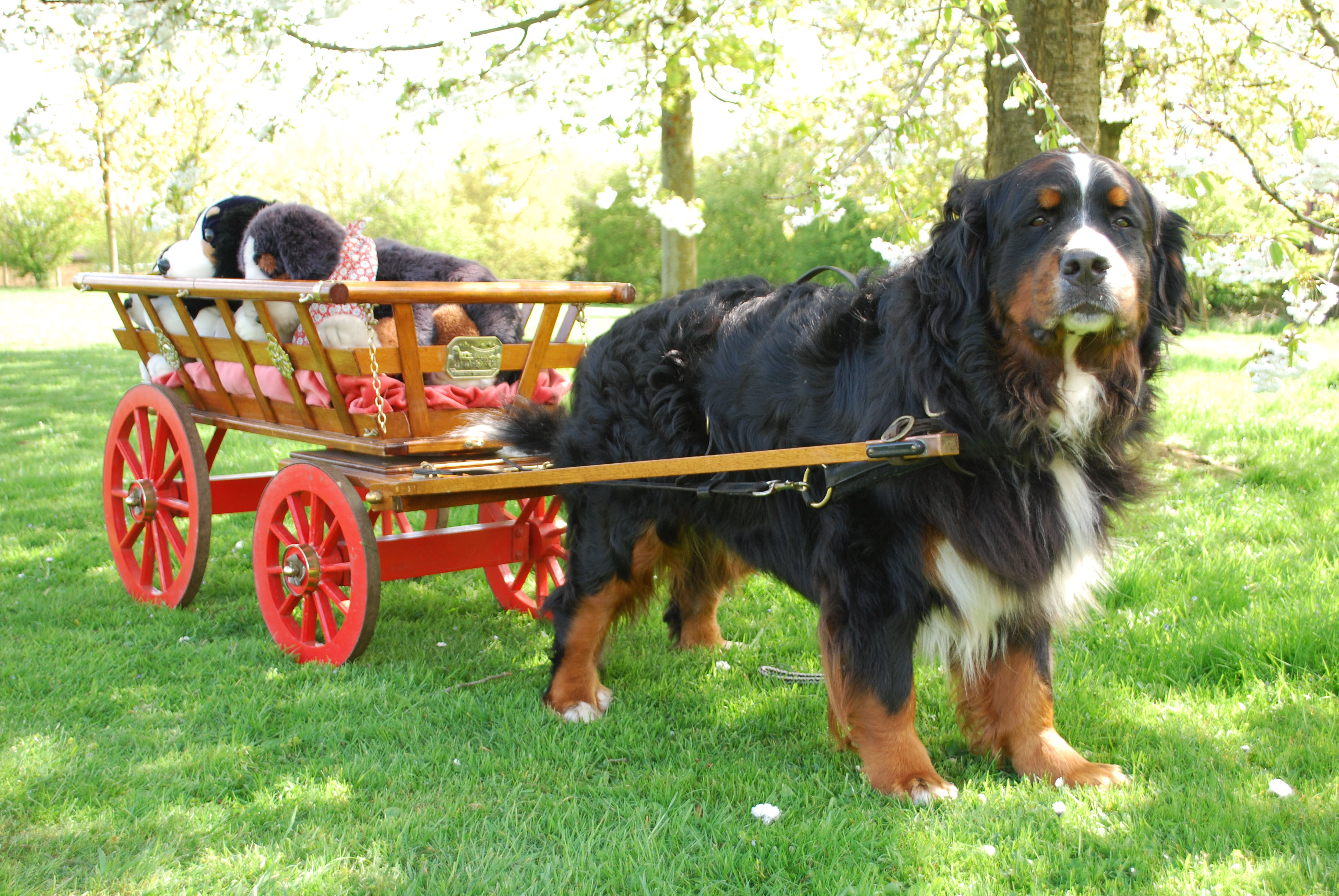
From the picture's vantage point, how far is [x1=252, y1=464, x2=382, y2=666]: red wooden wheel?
12.6ft

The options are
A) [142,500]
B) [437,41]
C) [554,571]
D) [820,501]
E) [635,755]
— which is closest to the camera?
[820,501]

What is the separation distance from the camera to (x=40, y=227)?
3969 cm

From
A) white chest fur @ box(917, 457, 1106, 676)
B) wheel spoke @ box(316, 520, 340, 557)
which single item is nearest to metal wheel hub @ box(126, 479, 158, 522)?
wheel spoke @ box(316, 520, 340, 557)

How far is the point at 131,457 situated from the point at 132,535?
38 centimetres

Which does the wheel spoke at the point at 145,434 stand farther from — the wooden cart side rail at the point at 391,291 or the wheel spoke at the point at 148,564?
the wooden cart side rail at the point at 391,291

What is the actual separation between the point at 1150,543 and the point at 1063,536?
8.73 feet

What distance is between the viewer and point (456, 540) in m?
4.23

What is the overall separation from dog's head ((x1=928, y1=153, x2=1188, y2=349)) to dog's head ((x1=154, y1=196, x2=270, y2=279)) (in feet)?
10.8

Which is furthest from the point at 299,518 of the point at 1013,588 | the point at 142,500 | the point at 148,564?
the point at 1013,588

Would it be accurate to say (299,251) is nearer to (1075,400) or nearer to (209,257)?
(209,257)

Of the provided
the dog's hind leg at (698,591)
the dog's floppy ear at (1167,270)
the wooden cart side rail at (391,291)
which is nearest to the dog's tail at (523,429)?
the wooden cart side rail at (391,291)

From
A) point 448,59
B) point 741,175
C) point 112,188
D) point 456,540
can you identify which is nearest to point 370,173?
point 112,188

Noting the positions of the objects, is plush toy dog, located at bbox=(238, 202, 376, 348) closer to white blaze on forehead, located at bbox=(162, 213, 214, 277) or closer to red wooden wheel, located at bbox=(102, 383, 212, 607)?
white blaze on forehead, located at bbox=(162, 213, 214, 277)

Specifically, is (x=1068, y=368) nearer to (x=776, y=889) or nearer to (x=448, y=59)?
(x=776, y=889)
